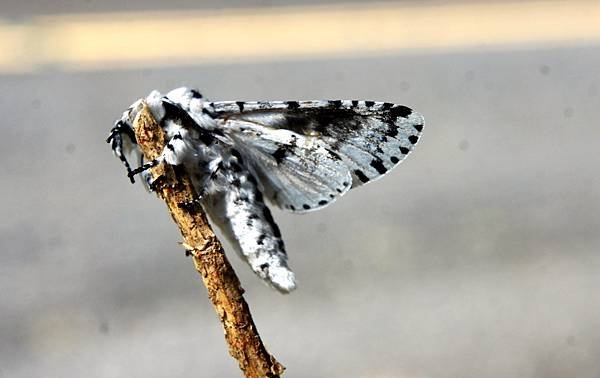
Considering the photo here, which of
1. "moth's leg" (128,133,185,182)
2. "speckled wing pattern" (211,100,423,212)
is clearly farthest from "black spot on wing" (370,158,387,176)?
"moth's leg" (128,133,185,182)

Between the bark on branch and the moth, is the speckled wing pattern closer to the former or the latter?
the moth

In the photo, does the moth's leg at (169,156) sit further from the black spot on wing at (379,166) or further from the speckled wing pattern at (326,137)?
the black spot on wing at (379,166)

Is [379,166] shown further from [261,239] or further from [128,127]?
[128,127]

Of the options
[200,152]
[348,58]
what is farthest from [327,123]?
[348,58]

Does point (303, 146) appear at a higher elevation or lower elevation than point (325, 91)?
lower

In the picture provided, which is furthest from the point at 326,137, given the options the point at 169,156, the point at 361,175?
the point at 169,156

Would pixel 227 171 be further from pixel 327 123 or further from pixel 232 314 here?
pixel 232 314
